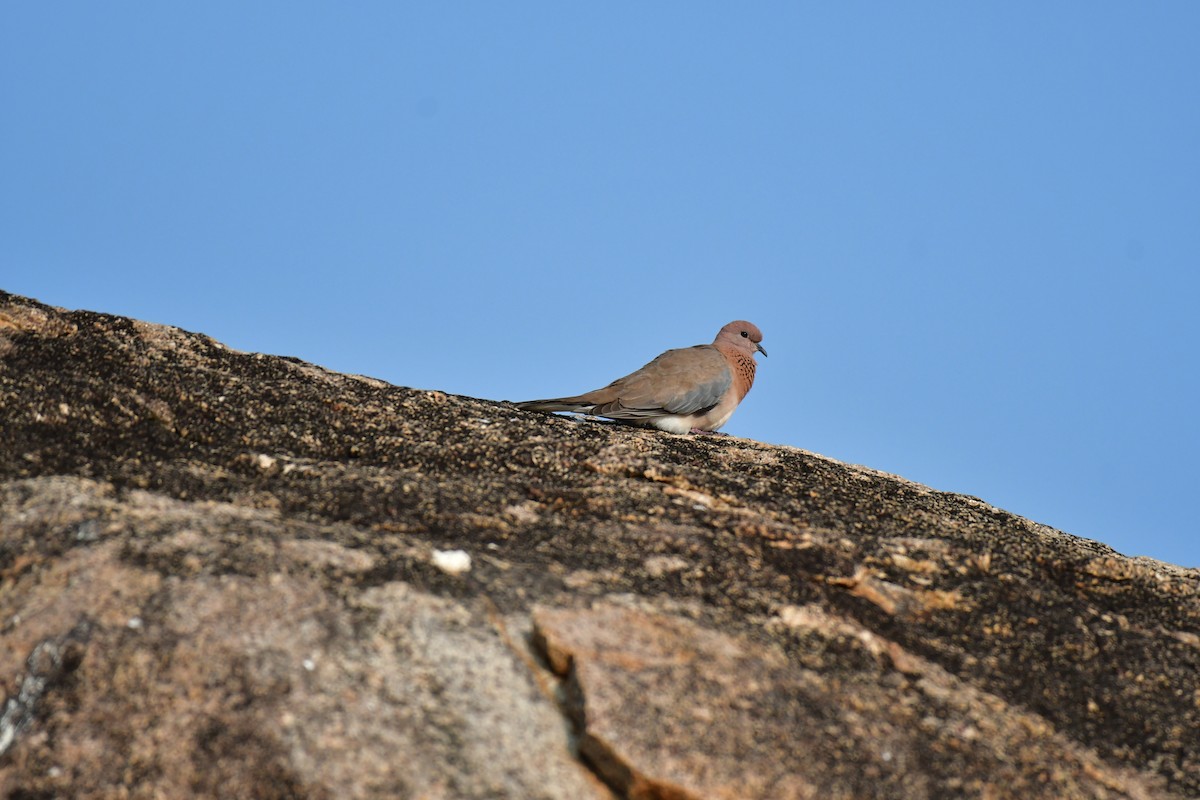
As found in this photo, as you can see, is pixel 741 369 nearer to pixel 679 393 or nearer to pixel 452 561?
pixel 679 393

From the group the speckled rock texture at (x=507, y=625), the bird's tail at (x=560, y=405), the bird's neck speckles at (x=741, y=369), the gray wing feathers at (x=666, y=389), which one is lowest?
the speckled rock texture at (x=507, y=625)

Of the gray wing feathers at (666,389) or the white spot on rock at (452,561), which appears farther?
the gray wing feathers at (666,389)

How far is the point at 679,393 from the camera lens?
8.12 m

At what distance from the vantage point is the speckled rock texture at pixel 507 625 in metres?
2.75

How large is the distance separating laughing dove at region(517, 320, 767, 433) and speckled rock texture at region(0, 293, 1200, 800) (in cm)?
297

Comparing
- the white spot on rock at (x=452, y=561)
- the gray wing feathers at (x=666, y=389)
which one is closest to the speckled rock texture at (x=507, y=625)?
the white spot on rock at (x=452, y=561)

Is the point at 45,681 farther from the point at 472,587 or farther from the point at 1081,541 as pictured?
the point at 1081,541

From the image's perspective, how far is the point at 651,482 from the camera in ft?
15.0

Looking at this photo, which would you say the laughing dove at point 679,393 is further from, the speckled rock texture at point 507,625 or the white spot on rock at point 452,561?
the white spot on rock at point 452,561

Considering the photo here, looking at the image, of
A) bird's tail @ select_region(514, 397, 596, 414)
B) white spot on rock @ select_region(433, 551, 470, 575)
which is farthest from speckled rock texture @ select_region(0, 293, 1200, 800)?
bird's tail @ select_region(514, 397, 596, 414)

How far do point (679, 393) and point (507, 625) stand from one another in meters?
5.08

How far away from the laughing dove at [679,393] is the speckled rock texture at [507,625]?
9.75 ft

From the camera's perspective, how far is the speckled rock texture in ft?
9.01

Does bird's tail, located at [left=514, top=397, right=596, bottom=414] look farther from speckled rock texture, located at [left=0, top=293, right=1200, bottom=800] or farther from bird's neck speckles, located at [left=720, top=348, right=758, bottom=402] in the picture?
speckled rock texture, located at [left=0, top=293, right=1200, bottom=800]
